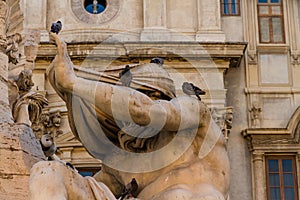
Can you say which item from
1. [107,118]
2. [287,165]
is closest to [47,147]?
[107,118]

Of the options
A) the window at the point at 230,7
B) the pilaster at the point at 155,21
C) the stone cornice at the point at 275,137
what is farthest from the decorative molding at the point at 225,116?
the window at the point at 230,7

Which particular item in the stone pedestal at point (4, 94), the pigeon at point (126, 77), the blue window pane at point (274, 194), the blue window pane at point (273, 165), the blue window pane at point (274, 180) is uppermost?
the blue window pane at point (273, 165)

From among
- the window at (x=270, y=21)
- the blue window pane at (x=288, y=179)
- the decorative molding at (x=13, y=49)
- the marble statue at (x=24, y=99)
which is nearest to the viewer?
the marble statue at (x=24, y=99)

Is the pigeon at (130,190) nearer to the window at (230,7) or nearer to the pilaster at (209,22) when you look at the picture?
the pilaster at (209,22)

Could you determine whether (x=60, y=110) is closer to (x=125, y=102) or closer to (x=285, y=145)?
(x=285, y=145)

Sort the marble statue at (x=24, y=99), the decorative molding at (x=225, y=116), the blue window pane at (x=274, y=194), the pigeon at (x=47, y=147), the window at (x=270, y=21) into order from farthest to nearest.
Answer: the window at (x=270, y=21) → the blue window pane at (x=274, y=194) → the decorative molding at (x=225, y=116) → the marble statue at (x=24, y=99) → the pigeon at (x=47, y=147)

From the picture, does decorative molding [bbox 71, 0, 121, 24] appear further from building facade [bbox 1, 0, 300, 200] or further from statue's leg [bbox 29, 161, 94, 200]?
statue's leg [bbox 29, 161, 94, 200]

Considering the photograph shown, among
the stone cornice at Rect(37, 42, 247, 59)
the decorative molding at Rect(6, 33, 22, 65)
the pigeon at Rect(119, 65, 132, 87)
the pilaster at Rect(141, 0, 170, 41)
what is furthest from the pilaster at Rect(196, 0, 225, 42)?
the pigeon at Rect(119, 65, 132, 87)

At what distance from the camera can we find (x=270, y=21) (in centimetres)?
1969

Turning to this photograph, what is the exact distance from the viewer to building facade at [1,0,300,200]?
18172mm

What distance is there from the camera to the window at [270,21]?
19.6 meters

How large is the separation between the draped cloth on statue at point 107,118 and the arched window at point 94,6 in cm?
1546

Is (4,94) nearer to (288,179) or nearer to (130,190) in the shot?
(130,190)

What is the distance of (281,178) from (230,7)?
4.20 metres
